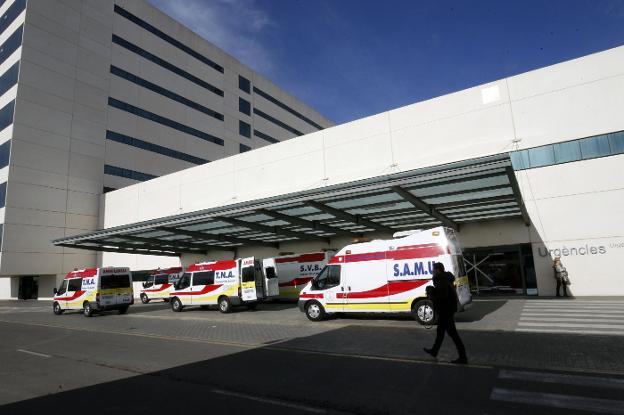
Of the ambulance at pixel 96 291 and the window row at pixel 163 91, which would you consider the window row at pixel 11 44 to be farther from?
the ambulance at pixel 96 291

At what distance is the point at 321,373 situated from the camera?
6699 millimetres

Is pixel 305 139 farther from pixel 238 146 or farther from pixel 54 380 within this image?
pixel 238 146

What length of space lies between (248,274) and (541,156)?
49.8ft

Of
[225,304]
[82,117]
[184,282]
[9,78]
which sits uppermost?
[9,78]

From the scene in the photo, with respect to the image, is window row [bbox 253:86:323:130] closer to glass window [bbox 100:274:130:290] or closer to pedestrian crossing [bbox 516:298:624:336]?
glass window [bbox 100:274:130:290]

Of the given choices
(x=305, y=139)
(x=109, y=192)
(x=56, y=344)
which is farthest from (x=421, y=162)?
(x=109, y=192)

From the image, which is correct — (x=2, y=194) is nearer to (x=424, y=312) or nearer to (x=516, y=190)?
(x=424, y=312)

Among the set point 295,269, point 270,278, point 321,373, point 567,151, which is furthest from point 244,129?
point 321,373

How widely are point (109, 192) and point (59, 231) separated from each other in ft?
18.9

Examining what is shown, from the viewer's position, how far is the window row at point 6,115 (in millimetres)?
33969

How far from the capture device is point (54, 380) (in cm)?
687

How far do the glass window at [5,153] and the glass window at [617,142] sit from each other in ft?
139

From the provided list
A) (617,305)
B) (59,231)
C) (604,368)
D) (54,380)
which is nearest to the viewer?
(604,368)

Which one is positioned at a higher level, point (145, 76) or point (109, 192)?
point (145, 76)
